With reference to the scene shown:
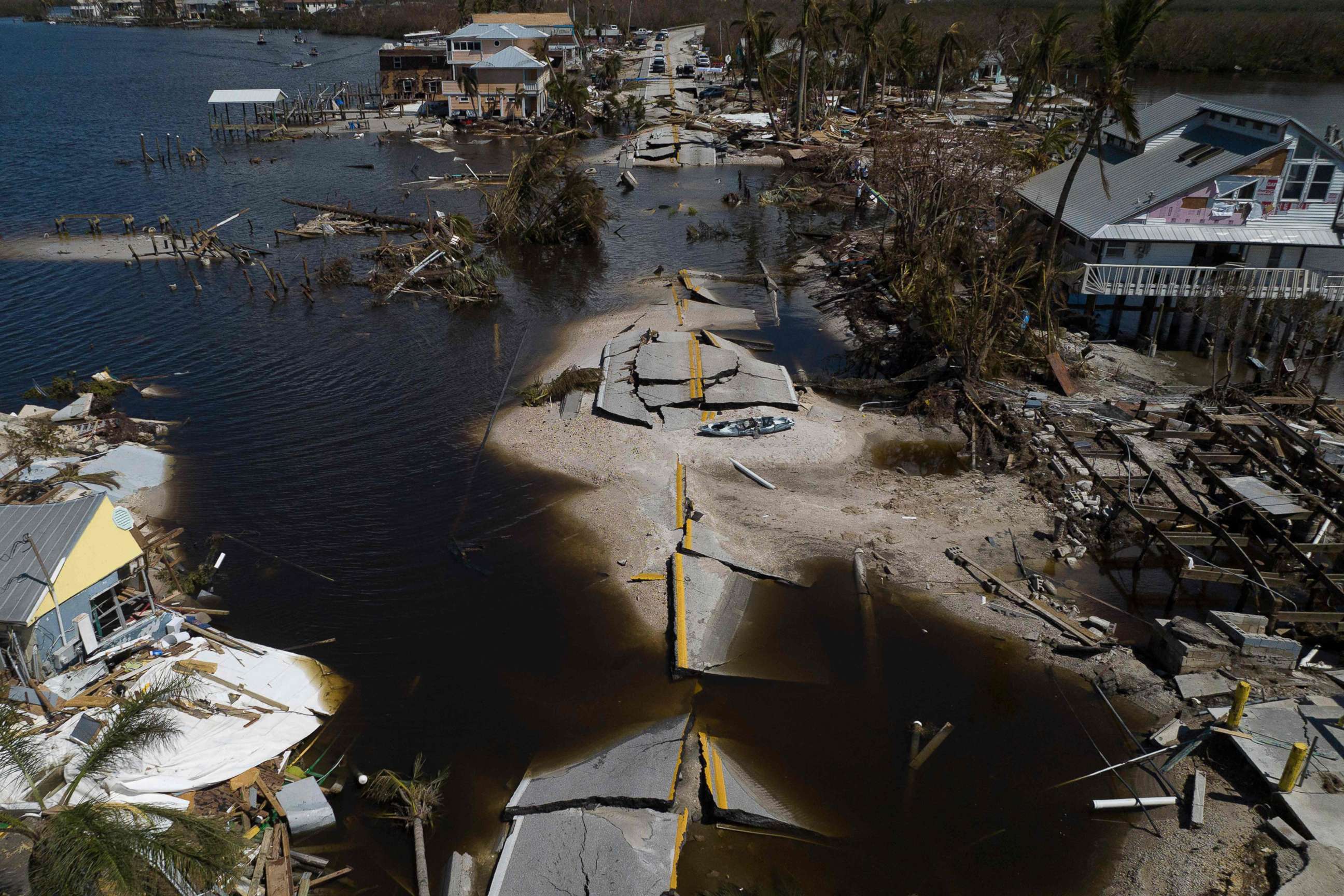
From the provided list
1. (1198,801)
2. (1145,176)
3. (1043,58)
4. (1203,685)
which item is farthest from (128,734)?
(1043,58)

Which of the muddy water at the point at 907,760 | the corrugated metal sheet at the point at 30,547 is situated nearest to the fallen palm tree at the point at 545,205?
the muddy water at the point at 907,760

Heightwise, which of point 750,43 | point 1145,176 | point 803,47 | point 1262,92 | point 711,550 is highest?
point 750,43

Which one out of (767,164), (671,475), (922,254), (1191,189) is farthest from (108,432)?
(767,164)

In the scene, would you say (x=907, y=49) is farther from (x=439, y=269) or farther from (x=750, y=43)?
(x=439, y=269)

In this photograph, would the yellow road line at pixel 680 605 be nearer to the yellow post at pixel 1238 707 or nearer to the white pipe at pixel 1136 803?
the white pipe at pixel 1136 803

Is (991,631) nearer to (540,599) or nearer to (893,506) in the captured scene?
(893,506)
